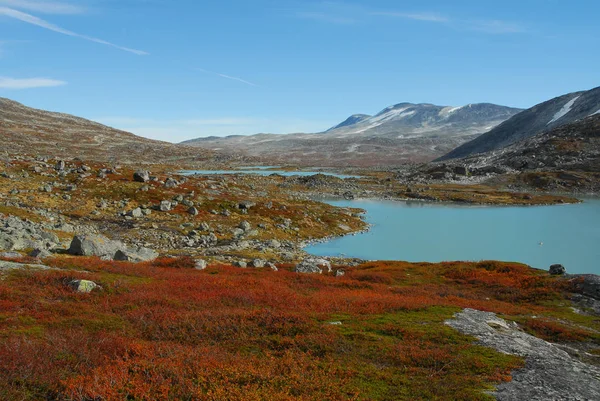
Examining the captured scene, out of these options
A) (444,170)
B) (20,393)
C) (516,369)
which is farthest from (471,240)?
(444,170)

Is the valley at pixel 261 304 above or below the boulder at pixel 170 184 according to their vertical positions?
below

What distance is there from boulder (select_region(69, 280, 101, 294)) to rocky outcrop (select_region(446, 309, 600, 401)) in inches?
721

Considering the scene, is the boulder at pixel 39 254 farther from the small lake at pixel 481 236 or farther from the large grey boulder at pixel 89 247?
the small lake at pixel 481 236

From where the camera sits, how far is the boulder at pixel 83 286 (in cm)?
2052

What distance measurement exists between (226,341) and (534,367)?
11.3 m

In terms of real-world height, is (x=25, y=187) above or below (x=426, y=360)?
above

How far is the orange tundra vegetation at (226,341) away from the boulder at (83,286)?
46 cm

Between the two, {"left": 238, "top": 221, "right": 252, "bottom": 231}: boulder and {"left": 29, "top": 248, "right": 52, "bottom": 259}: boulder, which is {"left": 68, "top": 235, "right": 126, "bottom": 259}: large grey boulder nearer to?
{"left": 29, "top": 248, "right": 52, "bottom": 259}: boulder

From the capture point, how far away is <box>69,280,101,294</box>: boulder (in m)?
20.5

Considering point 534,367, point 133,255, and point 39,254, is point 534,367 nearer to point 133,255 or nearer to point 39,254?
point 133,255

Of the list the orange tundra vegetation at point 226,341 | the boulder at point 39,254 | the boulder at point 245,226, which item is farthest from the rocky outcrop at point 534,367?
the boulder at point 245,226

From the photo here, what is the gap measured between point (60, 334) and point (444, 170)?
162 metres

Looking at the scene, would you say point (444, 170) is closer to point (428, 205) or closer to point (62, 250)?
point (428, 205)

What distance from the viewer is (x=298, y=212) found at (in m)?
68.6
